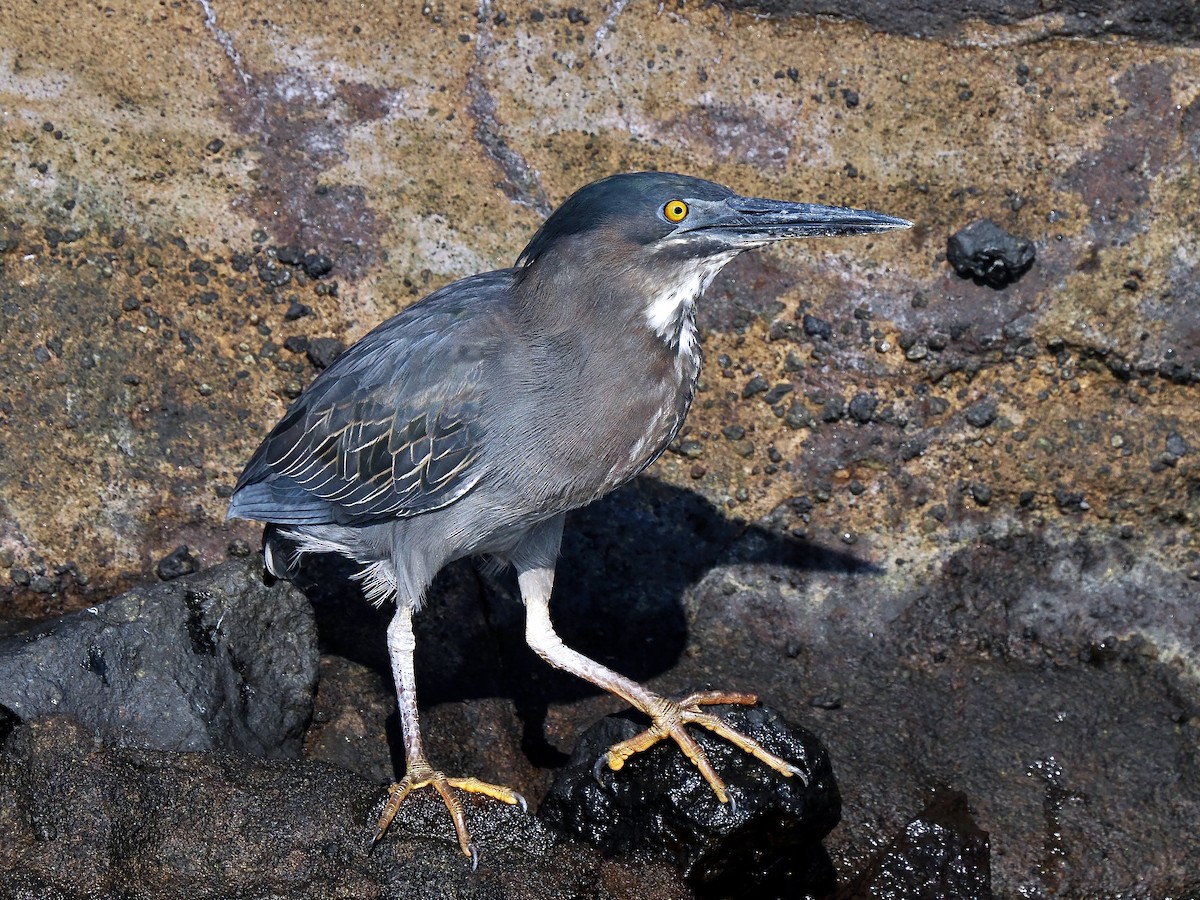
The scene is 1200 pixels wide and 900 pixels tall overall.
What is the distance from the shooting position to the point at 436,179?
20.0 feet

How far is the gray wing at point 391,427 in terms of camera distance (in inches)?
172

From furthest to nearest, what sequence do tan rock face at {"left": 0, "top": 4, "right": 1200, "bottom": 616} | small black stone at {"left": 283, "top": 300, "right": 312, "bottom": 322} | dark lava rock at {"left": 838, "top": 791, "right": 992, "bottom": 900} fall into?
small black stone at {"left": 283, "top": 300, "right": 312, "bottom": 322} → tan rock face at {"left": 0, "top": 4, "right": 1200, "bottom": 616} → dark lava rock at {"left": 838, "top": 791, "right": 992, "bottom": 900}

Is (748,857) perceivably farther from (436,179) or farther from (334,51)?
(334,51)

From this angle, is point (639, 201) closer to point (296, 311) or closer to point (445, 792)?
point (445, 792)

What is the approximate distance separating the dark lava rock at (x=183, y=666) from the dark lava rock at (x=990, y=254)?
125 inches

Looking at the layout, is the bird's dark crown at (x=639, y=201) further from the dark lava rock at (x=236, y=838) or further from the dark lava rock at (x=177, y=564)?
the dark lava rock at (x=177, y=564)

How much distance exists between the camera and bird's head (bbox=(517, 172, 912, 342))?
13.6 feet

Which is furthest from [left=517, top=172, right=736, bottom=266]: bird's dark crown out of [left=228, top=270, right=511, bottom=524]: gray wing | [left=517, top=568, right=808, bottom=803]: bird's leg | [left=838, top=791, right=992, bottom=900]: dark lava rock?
[left=838, top=791, right=992, bottom=900]: dark lava rock

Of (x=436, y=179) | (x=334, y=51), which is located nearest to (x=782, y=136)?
(x=436, y=179)

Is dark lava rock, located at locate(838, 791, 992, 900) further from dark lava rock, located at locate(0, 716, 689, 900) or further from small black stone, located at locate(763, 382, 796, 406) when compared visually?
small black stone, located at locate(763, 382, 796, 406)

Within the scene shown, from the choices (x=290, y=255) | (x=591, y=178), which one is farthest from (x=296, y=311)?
(x=591, y=178)

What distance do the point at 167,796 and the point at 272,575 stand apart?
1224mm

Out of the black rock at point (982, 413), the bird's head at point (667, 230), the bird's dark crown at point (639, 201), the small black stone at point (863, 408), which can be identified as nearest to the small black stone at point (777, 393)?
the small black stone at point (863, 408)

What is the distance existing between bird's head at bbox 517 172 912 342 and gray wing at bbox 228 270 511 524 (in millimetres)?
461
